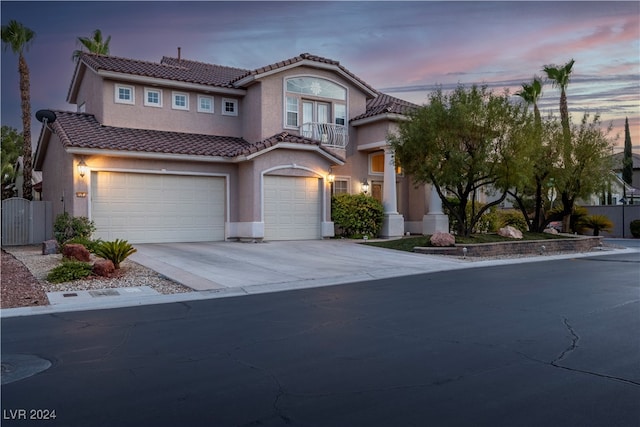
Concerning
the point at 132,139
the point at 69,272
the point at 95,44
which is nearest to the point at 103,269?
the point at 69,272

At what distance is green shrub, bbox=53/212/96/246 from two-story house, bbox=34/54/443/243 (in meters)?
0.77

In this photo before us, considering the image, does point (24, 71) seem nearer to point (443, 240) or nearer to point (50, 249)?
point (50, 249)

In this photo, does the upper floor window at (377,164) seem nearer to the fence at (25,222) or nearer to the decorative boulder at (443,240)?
the decorative boulder at (443,240)

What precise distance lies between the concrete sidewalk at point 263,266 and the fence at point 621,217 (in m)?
13.0

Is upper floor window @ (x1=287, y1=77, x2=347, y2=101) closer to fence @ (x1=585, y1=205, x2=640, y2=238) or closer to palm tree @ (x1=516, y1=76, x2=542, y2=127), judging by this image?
palm tree @ (x1=516, y1=76, x2=542, y2=127)

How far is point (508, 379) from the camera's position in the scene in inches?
201

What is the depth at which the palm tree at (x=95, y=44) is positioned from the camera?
96.0 ft

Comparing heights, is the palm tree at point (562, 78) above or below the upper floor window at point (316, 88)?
above

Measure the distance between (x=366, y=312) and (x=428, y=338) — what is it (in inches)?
76.0

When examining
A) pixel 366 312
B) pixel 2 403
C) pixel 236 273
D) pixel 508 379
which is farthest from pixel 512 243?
pixel 2 403

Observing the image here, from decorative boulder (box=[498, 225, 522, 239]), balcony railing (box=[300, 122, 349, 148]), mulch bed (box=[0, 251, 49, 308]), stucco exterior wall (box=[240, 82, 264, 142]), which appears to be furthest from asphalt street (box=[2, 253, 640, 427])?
balcony railing (box=[300, 122, 349, 148])

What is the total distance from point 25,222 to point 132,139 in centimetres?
607

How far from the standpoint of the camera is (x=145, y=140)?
1995cm

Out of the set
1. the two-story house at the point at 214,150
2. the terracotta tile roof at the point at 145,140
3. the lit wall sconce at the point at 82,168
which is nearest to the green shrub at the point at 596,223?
the two-story house at the point at 214,150
